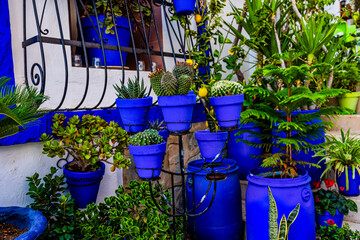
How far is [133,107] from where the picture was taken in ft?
3.44

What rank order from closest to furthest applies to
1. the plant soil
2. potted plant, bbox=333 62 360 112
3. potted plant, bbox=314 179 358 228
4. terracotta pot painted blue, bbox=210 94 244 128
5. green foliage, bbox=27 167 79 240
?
the plant soil < terracotta pot painted blue, bbox=210 94 244 128 < green foliage, bbox=27 167 79 240 < potted plant, bbox=314 179 358 228 < potted plant, bbox=333 62 360 112

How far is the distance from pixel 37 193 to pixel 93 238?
339 mm

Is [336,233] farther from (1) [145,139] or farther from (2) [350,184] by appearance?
(1) [145,139]

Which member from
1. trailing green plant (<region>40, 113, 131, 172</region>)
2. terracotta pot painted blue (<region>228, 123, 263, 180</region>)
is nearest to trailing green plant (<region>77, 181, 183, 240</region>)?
trailing green plant (<region>40, 113, 131, 172</region>)

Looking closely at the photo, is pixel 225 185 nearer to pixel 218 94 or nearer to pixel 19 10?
pixel 218 94

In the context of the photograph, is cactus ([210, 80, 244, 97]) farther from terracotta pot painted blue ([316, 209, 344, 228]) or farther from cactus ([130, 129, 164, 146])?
terracotta pot painted blue ([316, 209, 344, 228])

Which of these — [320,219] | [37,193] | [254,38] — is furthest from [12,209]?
[254,38]

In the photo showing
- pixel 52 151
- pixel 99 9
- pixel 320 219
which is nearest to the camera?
pixel 52 151

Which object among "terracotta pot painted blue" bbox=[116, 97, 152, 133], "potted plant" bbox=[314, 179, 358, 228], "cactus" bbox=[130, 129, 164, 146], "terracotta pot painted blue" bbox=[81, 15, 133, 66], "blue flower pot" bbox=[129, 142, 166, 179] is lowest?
"potted plant" bbox=[314, 179, 358, 228]

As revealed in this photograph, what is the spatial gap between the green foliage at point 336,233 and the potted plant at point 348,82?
1.62 metres

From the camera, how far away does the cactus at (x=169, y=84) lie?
0.96 meters

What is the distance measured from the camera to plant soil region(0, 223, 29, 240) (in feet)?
2.96

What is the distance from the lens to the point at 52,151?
45.3 inches

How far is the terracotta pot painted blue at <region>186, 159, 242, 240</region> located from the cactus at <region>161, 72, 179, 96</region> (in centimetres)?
77
